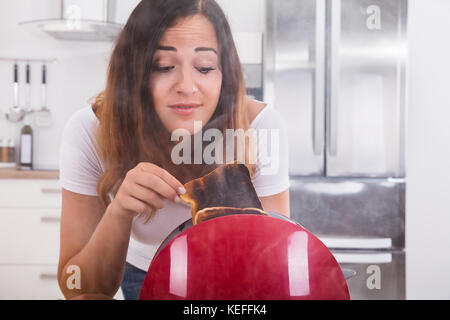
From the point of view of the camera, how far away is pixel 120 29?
582 mm

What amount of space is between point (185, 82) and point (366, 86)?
0.29 metres

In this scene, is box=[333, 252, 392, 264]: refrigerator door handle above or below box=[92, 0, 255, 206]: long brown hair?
below

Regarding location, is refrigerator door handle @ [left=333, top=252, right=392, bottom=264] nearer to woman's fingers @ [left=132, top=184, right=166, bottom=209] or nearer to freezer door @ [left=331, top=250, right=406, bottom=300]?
freezer door @ [left=331, top=250, right=406, bottom=300]

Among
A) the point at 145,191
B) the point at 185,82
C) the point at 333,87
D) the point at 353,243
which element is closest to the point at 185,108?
the point at 185,82

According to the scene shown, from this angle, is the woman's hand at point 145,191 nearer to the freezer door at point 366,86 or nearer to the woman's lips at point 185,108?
the woman's lips at point 185,108

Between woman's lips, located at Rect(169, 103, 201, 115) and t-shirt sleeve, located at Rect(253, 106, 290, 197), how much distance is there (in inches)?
4.0

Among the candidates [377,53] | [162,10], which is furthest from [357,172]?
[162,10]

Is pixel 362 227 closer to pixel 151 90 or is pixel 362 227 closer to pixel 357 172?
pixel 357 172

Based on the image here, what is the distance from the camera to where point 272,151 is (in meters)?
0.61

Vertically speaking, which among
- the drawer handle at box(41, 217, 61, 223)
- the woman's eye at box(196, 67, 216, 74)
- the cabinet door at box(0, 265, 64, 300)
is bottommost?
the cabinet door at box(0, 265, 64, 300)

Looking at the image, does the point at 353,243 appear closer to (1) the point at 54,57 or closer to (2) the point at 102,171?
(2) the point at 102,171

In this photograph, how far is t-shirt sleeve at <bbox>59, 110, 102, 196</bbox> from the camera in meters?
0.59

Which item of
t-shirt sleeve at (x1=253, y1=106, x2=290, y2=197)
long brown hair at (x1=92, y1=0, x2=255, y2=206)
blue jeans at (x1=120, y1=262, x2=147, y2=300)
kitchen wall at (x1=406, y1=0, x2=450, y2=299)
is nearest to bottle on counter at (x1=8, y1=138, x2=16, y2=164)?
long brown hair at (x1=92, y1=0, x2=255, y2=206)

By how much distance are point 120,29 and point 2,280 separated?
1.47 feet
